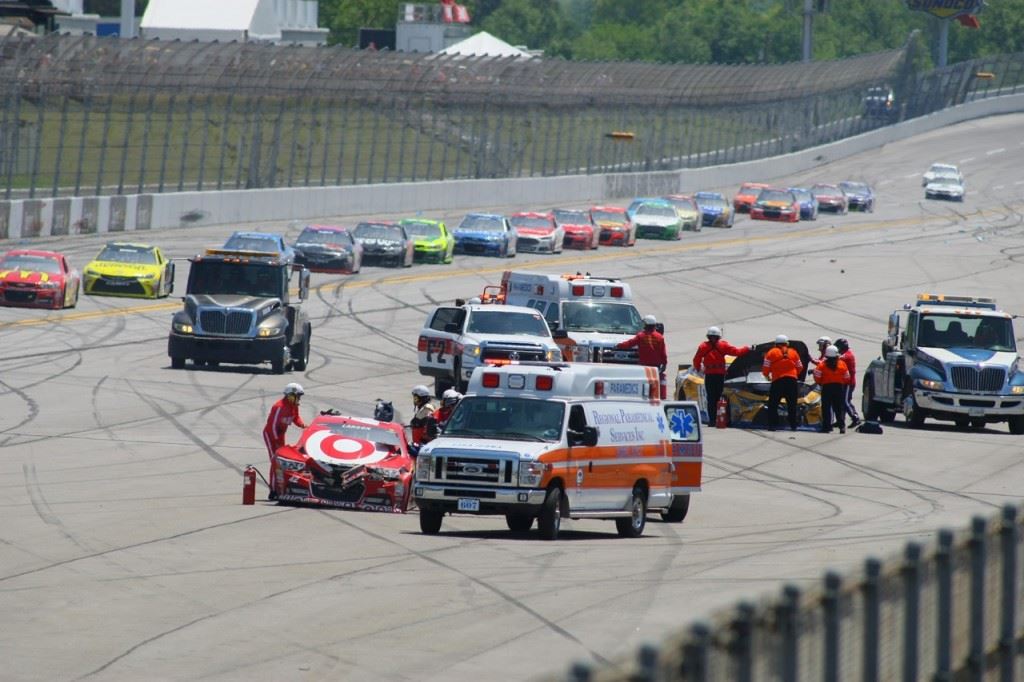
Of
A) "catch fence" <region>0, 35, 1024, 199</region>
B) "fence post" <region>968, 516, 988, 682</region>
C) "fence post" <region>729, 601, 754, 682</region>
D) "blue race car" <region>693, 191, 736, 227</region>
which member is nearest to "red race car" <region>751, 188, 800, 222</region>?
"blue race car" <region>693, 191, 736, 227</region>

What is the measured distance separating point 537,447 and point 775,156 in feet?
287

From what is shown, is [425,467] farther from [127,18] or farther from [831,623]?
[127,18]

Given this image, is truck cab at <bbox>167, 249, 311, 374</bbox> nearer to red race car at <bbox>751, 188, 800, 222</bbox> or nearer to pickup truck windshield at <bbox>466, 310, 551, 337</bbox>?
pickup truck windshield at <bbox>466, 310, 551, 337</bbox>

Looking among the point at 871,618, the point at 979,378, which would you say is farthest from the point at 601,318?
the point at 871,618

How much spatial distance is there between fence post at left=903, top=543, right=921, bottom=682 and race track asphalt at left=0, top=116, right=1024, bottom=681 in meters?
3.90

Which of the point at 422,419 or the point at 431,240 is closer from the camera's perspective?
the point at 422,419

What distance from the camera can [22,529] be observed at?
17.1m

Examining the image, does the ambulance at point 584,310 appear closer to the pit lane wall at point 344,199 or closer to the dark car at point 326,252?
the dark car at point 326,252

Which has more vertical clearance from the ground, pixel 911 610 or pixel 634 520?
pixel 911 610

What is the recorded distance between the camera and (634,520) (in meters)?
18.6

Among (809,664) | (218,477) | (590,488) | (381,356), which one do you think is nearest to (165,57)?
(381,356)

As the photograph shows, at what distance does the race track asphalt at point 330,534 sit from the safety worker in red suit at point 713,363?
0.96m

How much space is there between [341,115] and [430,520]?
4971cm

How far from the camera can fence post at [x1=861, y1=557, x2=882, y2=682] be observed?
23.3 feet
